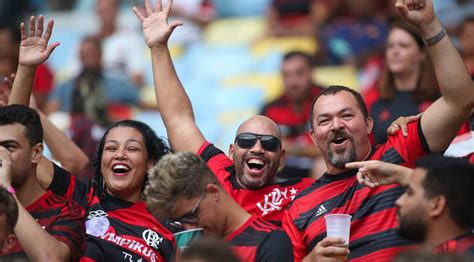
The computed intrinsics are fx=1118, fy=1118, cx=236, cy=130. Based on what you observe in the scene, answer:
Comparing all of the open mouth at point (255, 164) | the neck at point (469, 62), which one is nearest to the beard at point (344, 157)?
the open mouth at point (255, 164)

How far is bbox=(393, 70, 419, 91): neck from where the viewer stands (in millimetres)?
8375

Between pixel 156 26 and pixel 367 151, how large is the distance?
1.80 m

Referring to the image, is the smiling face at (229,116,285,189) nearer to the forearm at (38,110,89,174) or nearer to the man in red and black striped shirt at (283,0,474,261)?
the man in red and black striped shirt at (283,0,474,261)

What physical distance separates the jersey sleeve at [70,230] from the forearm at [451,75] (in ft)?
7.40

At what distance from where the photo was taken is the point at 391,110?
823 cm

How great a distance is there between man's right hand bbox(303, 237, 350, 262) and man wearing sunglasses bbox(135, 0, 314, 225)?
102cm

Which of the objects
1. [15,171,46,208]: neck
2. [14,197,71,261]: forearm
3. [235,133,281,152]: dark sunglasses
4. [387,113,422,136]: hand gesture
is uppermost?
[387,113,422,136]: hand gesture

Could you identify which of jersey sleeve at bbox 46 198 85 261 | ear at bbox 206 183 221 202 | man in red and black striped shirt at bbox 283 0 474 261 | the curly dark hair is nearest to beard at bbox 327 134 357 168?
man in red and black striped shirt at bbox 283 0 474 261

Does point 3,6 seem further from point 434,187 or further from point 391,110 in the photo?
point 434,187

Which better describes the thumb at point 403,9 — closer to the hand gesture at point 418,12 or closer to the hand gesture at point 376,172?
the hand gesture at point 418,12

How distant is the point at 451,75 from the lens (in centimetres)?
596

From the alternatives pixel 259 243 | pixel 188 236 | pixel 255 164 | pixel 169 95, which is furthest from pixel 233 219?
pixel 169 95

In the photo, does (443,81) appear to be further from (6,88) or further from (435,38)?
(6,88)

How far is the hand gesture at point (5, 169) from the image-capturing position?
247 inches
